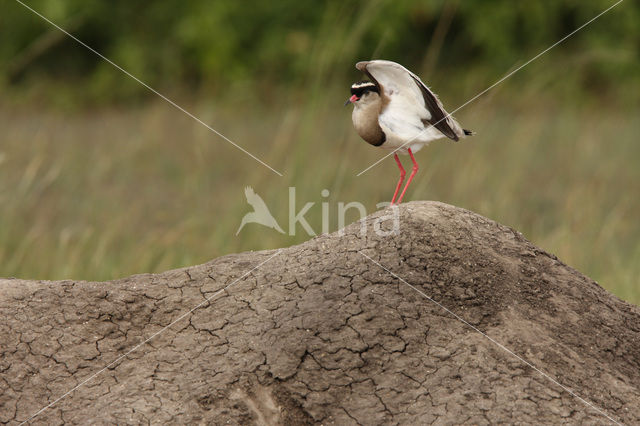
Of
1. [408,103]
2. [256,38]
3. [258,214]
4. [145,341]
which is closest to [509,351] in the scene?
[408,103]

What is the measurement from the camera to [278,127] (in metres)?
9.41

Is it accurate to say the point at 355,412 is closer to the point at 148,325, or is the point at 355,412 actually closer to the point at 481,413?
the point at 481,413

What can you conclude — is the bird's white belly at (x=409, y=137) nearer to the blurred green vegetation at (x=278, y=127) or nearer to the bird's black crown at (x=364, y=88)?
the bird's black crown at (x=364, y=88)

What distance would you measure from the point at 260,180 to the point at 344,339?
3.26 metres

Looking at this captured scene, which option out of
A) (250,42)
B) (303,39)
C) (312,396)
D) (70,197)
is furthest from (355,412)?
(250,42)

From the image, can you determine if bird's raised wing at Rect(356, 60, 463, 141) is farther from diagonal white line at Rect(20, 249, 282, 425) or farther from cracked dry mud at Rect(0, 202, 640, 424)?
diagonal white line at Rect(20, 249, 282, 425)

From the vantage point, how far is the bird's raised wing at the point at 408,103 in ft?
9.16

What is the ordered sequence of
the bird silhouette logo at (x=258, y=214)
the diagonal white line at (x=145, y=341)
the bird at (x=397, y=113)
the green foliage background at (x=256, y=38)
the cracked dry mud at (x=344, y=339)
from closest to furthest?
the cracked dry mud at (x=344, y=339)
the diagonal white line at (x=145, y=341)
the bird at (x=397, y=113)
the bird silhouette logo at (x=258, y=214)
the green foliage background at (x=256, y=38)

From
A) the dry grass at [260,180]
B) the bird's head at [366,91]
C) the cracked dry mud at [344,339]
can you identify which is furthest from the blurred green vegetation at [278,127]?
the cracked dry mud at [344,339]

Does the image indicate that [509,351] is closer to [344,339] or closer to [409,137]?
[344,339]

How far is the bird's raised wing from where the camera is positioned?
2.79m

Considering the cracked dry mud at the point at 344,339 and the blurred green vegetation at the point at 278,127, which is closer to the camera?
the cracked dry mud at the point at 344,339

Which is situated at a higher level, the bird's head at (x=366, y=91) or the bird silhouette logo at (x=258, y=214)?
the bird silhouette logo at (x=258, y=214)

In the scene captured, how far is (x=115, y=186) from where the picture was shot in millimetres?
7859
